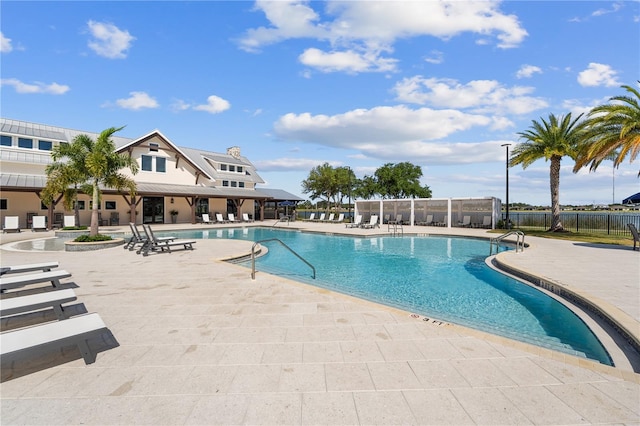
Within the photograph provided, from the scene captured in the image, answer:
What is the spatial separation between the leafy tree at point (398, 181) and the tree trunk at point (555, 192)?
34.8 m

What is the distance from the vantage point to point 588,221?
858 inches

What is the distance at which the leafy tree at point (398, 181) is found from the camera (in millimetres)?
56125

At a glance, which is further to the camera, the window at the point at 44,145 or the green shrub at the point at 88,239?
the window at the point at 44,145

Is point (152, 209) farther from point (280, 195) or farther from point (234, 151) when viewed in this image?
point (234, 151)

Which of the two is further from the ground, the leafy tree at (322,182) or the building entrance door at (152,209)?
the leafy tree at (322,182)

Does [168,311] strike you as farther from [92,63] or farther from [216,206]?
[216,206]

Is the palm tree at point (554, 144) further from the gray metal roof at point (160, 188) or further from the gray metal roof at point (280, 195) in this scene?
the gray metal roof at point (160, 188)

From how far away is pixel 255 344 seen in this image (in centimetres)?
392

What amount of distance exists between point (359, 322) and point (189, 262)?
6766 millimetres

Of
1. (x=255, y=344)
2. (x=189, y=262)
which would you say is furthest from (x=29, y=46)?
(x=255, y=344)

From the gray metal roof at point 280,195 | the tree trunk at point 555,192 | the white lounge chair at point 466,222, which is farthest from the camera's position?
the gray metal roof at point 280,195

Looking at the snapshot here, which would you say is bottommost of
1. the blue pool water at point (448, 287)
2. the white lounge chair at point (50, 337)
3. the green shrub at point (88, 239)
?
the blue pool water at point (448, 287)

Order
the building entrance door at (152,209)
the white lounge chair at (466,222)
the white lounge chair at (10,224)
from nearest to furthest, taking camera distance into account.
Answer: the white lounge chair at (10,224) < the white lounge chair at (466,222) < the building entrance door at (152,209)

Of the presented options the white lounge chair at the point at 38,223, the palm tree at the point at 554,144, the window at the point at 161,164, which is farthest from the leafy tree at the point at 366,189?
the white lounge chair at the point at 38,223
